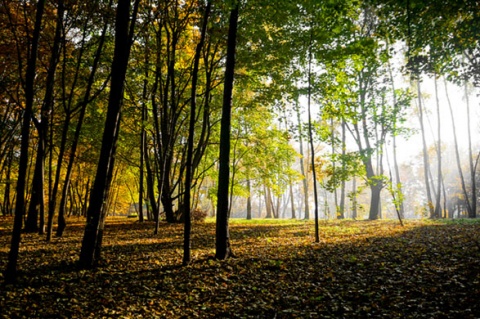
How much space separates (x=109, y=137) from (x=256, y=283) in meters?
5.29

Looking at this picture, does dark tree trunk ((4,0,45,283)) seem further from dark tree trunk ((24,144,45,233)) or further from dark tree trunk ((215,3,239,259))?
dark tree trunk ((24,144,45,233))

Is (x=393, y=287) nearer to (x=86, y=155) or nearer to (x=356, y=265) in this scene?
(x=356, y=265)

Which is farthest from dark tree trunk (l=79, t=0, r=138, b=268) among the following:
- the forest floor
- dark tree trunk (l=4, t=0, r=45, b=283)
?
dark tree trunk (l=4, t=0, r=45, b=283)

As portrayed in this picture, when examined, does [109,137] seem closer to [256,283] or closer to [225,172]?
[225,172]

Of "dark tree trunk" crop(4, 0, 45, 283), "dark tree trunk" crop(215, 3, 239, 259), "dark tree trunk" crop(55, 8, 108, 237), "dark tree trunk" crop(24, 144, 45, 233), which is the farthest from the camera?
"dark tree trunk" crop(24, 144, 45, 233)

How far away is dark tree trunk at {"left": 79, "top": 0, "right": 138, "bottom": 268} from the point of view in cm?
747

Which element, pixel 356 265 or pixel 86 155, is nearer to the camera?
pixel 356 265

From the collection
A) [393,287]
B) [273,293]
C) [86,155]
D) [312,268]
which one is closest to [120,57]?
[273,293]

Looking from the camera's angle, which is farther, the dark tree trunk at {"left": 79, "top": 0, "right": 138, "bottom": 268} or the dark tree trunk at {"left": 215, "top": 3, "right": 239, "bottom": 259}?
the dark tree trunk at {"left": 215, "top": 3, "right": 239, "bottom": 259}

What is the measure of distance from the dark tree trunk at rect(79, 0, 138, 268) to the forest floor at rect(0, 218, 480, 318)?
69 cm

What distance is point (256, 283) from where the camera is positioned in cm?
701

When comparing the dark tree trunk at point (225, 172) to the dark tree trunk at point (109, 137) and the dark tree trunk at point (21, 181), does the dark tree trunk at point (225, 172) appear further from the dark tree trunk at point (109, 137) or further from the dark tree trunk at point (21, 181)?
Answer: the dark tree trunk at point (21, 181)

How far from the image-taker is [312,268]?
802cm

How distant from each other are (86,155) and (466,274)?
84.1 ft
